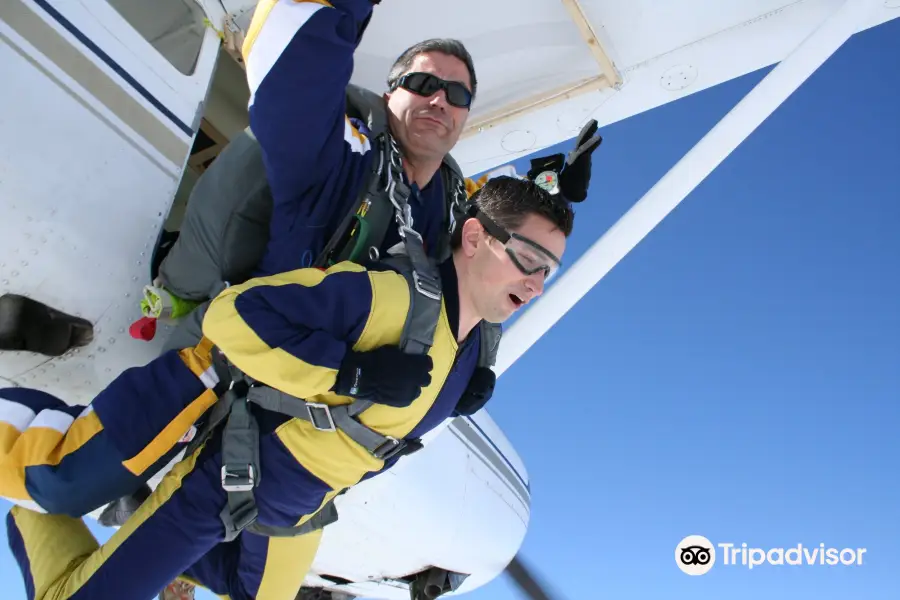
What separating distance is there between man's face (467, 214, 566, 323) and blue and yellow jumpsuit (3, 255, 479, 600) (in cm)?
10

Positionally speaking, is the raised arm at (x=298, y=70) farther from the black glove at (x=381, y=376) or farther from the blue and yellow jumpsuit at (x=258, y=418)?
the black glove at (x=381, y=376)

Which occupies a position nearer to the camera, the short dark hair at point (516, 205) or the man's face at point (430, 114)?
the short dark hair at point (516, 205)

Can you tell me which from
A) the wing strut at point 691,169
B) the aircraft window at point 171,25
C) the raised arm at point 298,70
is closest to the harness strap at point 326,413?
the raised arm at point 298,70

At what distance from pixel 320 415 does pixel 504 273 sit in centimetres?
70

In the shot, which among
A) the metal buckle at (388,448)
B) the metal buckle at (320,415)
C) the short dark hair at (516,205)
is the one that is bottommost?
the metal buckle at (320,415)


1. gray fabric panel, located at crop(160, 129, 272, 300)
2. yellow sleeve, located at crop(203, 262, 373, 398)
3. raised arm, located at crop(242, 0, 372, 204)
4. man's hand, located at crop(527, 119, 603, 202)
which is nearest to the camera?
raised arm, located at crop(242, 0, 372, 204)

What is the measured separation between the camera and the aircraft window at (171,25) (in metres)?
2.85

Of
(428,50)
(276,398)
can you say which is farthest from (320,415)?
(428,50)

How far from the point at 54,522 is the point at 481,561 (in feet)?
9.20

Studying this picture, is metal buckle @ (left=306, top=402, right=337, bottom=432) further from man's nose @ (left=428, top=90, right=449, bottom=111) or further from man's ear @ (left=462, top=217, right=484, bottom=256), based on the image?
man's nose @ (left=428, top=90, right=449, bottom=111)

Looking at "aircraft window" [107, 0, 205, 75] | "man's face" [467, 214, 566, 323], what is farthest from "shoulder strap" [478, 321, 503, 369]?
"aircraft window" [107, 0, 205, 75]

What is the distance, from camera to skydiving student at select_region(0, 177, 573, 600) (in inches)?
72.8

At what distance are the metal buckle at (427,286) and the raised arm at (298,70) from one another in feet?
1.56

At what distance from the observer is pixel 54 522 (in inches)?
85.6
